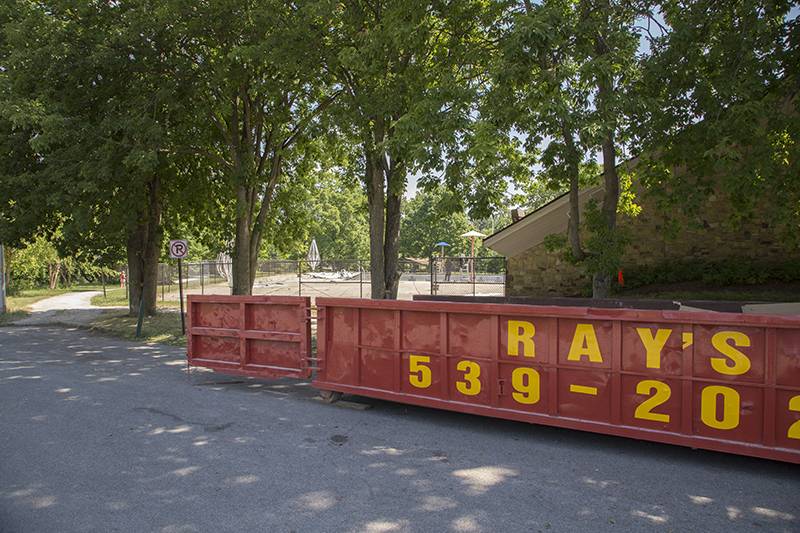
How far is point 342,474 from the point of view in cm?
479

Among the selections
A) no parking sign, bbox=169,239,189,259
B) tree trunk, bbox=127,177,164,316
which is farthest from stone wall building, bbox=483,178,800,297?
tree trunk, bbox=127,177,164,316

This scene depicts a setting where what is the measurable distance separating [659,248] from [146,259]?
58.2 ft

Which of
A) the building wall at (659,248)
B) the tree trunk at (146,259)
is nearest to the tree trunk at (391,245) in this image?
the building wall at (659,248)

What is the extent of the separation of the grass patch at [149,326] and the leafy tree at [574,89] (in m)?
10.1

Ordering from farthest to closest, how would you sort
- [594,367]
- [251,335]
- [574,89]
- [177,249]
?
[177,249] → [574,89] → [251,335] → [594,367]

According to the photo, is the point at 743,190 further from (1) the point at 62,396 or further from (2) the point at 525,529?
(1) the point at 62,396

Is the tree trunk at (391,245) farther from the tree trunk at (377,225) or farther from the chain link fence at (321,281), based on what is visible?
the chain link fence at (321,281)

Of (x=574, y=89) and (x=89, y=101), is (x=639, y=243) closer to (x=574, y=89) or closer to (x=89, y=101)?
(x=574, y=89)

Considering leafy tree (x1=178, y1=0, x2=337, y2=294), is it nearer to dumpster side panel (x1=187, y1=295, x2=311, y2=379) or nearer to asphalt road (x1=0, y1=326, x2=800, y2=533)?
dumpster side panel (x1=187, y1=295, x2=311, y2=379)

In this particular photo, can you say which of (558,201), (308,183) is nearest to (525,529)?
(558,201)

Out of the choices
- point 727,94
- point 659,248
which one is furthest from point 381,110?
point 659,248

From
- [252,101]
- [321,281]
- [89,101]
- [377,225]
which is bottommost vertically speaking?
[321,281]

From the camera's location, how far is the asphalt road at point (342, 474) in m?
3.96

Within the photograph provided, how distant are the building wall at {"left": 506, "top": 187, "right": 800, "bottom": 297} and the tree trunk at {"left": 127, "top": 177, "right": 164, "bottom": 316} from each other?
42.8ft
